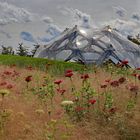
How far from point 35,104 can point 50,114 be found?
0.71m

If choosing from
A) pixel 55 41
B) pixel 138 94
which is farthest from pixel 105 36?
pixel 138 94

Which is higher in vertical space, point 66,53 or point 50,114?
point 66,53

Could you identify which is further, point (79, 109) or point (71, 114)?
point (71, 114)

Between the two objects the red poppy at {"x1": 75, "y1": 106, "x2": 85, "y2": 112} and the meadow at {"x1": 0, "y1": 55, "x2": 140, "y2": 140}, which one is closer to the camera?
the meadow at {"x1": 0, "y1": 55, "x2": 140, "y2": 140}

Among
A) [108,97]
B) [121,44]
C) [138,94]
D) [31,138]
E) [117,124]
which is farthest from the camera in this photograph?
[121,44]

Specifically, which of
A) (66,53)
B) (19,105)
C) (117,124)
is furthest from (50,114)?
(66,53)

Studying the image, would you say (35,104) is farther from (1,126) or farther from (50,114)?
(1,126)

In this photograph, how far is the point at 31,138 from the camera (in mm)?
6504

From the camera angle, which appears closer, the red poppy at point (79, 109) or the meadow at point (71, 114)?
the meadow at point (71, 114)

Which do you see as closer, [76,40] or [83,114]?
[83,114]

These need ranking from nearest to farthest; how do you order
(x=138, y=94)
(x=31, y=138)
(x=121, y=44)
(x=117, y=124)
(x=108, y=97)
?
(x=31, y=138), (x=117, y=124), (x=108, y=97), (x=138, y=94), (x=121, y=44)

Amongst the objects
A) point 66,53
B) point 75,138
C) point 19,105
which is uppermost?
point 66,53

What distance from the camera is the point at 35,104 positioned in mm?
8195

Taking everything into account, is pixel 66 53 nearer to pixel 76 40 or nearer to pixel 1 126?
pixel 76 40
